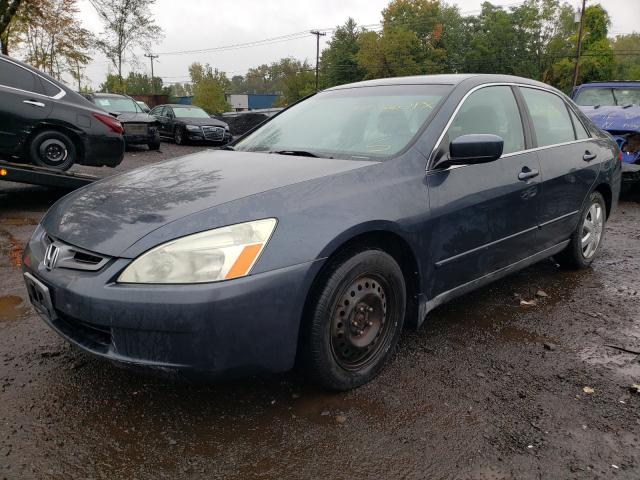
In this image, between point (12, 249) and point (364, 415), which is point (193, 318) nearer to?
point (364, 415)

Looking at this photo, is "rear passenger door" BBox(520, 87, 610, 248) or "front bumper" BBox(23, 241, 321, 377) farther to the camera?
"rear passenger door" BBox(520, 87, 610, 248)

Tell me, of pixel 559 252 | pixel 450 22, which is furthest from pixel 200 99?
pixel 559 252

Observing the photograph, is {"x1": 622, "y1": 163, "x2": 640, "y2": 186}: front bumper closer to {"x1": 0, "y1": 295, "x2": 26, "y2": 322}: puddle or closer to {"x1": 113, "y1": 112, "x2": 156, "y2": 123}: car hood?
{"x1": 0, "y1": 295, "x2": 26, "y2": 322}: puddle

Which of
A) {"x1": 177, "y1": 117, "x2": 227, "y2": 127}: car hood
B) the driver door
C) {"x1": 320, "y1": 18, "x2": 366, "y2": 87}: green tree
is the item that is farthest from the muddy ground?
{"x1": 320, "y1": 18, "x2": 366, "y2": 87}: green tree

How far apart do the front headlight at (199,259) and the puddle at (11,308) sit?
6.05ft

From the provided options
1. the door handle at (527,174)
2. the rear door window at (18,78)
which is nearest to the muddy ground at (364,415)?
the door handle at (527,174)

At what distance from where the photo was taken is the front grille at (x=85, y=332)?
2186 mm

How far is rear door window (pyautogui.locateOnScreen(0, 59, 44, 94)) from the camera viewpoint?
6.46 metres

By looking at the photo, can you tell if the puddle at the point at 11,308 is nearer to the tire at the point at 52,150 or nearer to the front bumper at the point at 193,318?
the front bumper at the point at 193,318

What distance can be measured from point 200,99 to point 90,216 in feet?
178

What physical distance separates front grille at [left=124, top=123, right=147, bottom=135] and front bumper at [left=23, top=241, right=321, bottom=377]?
13196 mm

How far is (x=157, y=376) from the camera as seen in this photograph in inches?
83.3

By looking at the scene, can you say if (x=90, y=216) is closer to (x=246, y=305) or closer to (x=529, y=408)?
(x=246, y=305)

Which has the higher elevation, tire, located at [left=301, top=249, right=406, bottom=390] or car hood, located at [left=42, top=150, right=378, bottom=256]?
car hood, located at [left=42, top=150, right=378, bottom=256]
